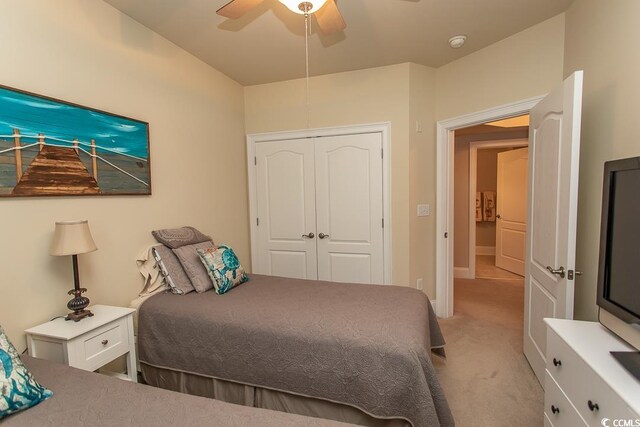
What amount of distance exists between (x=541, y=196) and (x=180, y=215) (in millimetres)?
2821

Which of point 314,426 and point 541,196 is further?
point 541,196

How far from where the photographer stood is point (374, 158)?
3.17 metres

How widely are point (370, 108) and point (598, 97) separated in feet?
5.96

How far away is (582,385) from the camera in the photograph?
46.3 inches

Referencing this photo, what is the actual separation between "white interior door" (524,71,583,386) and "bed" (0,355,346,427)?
1607 millimetres

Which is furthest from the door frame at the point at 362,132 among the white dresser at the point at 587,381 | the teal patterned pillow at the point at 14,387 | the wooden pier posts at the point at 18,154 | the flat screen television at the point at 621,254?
the teal patterned pillow at the point at 14,387

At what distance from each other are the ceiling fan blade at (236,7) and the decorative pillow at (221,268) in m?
1.59

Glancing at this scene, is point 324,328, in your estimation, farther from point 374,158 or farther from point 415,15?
point 415,15

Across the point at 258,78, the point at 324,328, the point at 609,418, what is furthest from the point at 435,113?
the point at 609,418

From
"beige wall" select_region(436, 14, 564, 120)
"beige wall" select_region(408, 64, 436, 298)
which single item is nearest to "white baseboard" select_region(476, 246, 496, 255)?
"beige wall" select_region(408, 64, 436, 298)

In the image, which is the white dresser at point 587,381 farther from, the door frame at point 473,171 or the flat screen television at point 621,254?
the door frame at point 473,171

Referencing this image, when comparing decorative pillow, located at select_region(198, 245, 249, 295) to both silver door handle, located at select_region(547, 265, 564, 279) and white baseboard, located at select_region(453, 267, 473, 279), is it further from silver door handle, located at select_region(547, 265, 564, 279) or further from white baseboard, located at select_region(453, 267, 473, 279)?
white baseboard, located at select_region(453, 267, 473, 279)

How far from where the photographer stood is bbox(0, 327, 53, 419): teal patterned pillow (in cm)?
103

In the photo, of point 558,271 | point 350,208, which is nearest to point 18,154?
point 350,208
